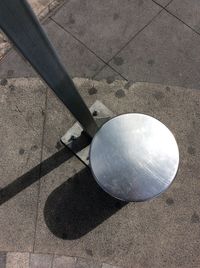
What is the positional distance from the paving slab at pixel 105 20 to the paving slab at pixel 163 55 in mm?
194

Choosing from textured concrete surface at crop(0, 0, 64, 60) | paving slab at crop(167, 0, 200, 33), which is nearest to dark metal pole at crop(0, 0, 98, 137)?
textured concrete surface at crop(0, 0, 64, 60)

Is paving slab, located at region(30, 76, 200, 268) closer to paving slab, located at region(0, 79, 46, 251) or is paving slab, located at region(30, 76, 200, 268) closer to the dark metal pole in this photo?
paving slab, located at region(0, 79, 46, 251)

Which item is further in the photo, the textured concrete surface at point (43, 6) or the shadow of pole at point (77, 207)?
the textured concrete surface at point (43, 6)

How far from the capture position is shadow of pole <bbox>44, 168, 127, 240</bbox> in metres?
5.55

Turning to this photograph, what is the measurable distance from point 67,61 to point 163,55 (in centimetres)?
175

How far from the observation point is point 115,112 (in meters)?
6.12

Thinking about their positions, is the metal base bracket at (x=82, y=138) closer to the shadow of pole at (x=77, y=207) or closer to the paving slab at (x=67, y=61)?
the shadow of pole at (x=77, y=207)

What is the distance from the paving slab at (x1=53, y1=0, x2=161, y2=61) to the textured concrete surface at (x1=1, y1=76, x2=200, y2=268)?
4.73ft

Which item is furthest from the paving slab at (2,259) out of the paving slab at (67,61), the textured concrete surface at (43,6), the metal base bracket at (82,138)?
the textured concrete surface at (43,6)

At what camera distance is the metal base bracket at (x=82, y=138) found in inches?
230

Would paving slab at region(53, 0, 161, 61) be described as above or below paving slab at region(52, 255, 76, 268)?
above

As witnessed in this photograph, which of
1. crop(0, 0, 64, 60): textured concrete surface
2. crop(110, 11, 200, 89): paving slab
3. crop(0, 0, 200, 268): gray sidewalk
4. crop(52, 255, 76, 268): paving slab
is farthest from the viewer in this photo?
crop(0, 0, 64, 60): textured concrete surface

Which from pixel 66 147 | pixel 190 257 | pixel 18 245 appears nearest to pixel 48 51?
pixel 66 147

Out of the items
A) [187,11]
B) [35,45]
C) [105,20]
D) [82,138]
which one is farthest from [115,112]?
[35,45]
